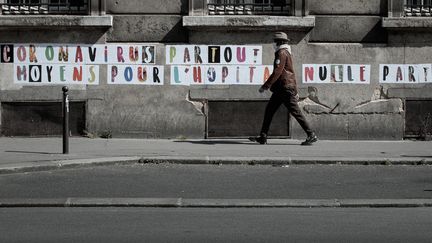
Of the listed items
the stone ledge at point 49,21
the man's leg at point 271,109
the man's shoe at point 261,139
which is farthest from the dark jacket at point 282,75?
the stone ledge at point 49,21

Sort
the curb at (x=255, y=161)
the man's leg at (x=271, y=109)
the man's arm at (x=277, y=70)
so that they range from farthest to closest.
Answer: the man's leg at (x=271, y=109), the man's arm at (x=277, y=70), the curb at (x=255, y=161)

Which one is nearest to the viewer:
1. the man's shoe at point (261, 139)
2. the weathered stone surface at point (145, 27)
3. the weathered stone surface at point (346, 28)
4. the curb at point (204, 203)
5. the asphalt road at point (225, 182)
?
the curb at point (204, 203)

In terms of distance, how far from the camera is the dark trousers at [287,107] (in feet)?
42.1

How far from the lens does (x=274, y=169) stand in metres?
11.1

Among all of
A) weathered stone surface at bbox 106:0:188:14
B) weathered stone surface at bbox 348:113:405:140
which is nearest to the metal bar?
weathered stone surface at bbox 106:0:188:14

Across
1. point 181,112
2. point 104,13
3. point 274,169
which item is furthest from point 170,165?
point 104,13

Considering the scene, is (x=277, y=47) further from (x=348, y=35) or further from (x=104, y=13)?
(x=104, y=13)

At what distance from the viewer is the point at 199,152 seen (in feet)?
39.8

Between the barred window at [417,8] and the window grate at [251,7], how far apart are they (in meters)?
2.10

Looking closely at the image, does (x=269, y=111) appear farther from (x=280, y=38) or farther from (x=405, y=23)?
(x=405, y=23)

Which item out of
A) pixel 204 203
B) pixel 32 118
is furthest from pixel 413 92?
pixel 32 118

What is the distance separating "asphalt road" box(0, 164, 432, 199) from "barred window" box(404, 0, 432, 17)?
373 centimetres

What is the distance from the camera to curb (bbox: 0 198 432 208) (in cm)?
862

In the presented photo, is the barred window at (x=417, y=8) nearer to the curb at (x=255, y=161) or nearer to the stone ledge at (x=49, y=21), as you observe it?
the curb at (x=255, y=161)
